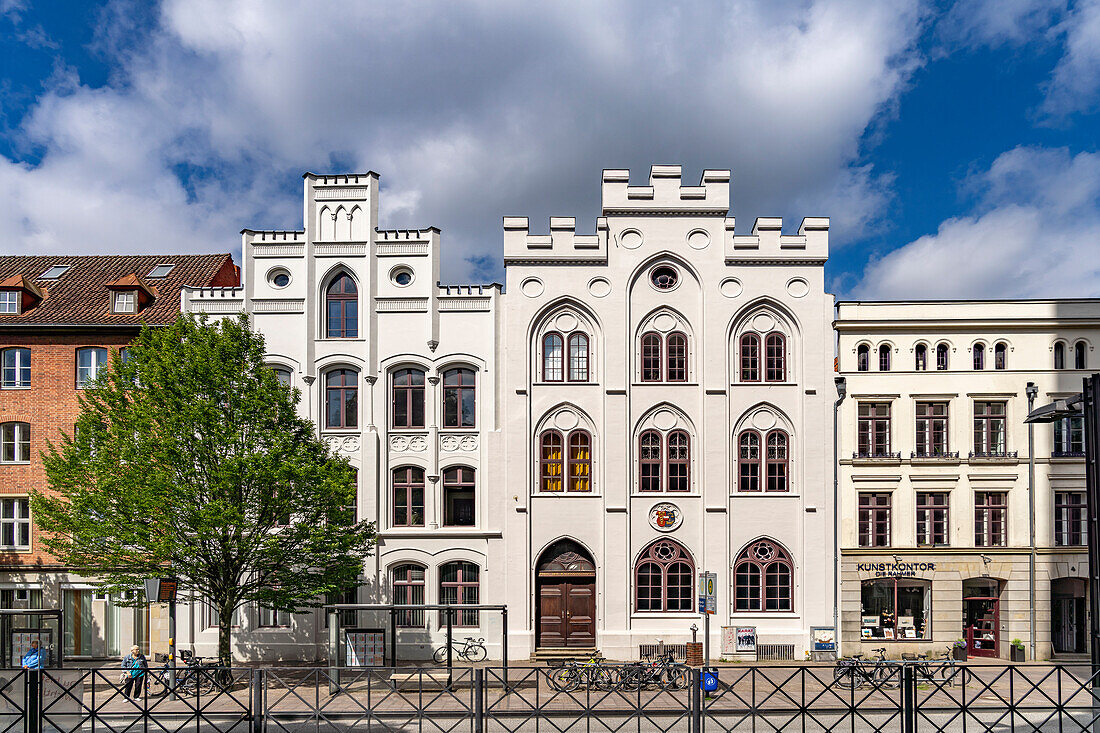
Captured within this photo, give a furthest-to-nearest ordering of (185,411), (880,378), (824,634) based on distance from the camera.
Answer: (880,378)
(824,634)
(185,411)

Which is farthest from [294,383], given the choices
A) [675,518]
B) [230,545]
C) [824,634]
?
[824,634]

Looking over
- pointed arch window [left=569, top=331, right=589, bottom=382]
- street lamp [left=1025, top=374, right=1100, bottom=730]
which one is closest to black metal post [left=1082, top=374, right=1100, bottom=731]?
street lamp [left=1025, top=374, right=1100, bottom=730]

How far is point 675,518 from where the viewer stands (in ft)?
87.7

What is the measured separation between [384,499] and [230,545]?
6021mm

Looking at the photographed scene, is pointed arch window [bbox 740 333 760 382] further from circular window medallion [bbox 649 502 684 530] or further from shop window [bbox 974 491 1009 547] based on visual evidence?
shop window [bbox 974 491 1009 547]

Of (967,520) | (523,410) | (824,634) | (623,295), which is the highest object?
(623,295)

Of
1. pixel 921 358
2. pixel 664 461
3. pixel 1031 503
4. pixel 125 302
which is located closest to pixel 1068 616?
pixel 1031 503

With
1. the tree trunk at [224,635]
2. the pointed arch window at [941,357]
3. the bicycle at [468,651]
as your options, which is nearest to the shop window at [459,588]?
the bicycle at [468,651]

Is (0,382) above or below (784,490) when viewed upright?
above

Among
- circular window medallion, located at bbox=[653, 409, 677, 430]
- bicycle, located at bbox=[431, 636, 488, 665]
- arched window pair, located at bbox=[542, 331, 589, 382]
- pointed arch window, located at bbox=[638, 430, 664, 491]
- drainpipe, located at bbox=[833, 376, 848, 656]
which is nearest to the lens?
bicycle, located at bbox=[431, 636, 488, 665]

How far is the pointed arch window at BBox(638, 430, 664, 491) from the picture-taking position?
27047 mm

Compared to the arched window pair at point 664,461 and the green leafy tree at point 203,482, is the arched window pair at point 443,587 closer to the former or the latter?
the green leafy tree at point 203,482

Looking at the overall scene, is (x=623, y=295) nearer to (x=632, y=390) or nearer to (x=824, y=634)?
(x=632, y=390)

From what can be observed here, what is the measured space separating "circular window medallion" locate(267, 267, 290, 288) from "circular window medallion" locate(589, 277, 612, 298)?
1066 cm
